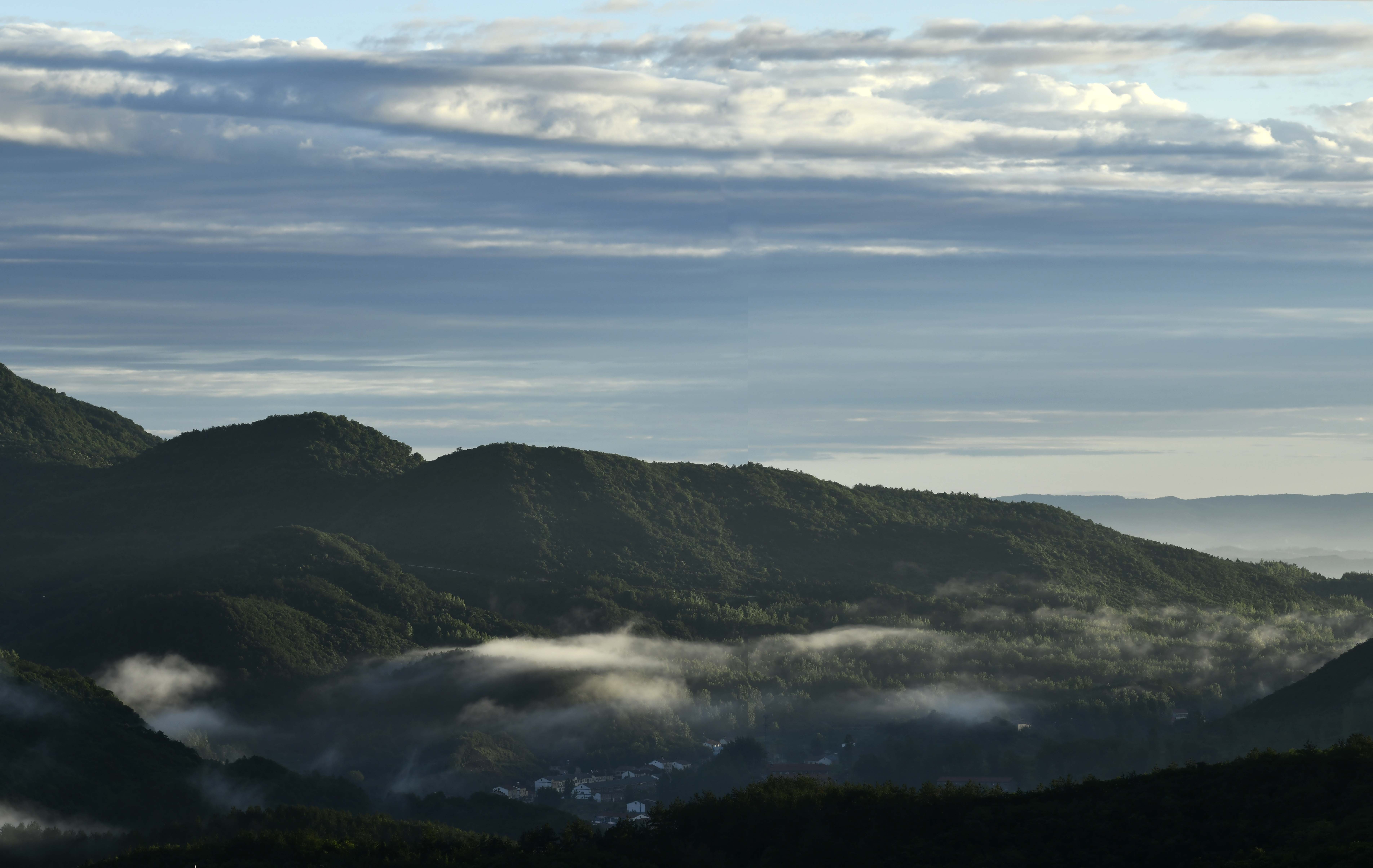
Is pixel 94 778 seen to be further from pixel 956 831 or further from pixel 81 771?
pixel 956 831

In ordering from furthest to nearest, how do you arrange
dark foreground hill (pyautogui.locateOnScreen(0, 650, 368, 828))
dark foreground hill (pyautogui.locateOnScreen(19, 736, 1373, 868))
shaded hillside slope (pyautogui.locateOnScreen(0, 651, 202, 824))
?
shaded hillside slope (pyautogui.locateOnScreen(0, 651, 202, 824)) < dark foreground hill (pyautogui.locateOnScreen(0, 650, 368, 828)) < dark foreground hill (pyautogui.locateOnScreen(19, 736, 1373, 868))

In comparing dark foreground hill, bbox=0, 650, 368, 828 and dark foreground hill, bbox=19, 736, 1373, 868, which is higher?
dark foreground hill, bbox=19, 736, 1373, 868

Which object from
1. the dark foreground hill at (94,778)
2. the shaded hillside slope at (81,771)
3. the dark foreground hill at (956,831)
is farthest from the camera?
the shaded hillside slope at (81,771)

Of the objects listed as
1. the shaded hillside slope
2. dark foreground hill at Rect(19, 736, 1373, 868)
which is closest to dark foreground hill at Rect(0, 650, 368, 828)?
the shaded hillside slope

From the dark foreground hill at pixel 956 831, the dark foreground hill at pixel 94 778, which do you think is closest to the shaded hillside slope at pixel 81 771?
the dark foreground hill at pixel 94 778

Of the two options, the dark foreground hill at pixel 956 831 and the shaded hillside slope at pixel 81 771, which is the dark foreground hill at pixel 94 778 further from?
the dark foreground hill at pixel 956 831

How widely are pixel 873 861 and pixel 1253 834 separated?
83.5ft

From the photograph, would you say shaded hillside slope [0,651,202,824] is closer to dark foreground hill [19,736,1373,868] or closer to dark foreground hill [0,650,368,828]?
dark foreground hill [0,650,368,828]

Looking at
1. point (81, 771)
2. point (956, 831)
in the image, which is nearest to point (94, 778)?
point (81, 771)

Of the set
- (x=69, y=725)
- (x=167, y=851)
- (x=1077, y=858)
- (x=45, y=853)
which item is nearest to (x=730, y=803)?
(x=1077, y=858)

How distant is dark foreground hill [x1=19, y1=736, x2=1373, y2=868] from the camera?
93125 millimetres

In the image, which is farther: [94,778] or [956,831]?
[94,778]

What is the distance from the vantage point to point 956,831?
101875 millimetres

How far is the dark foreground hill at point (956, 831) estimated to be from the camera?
306 ft
